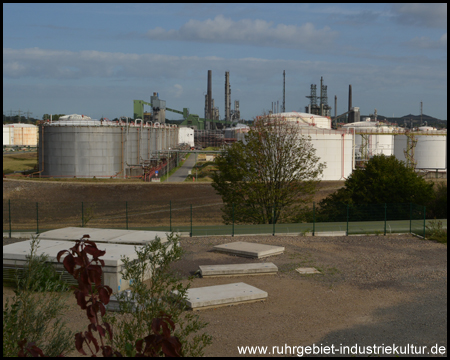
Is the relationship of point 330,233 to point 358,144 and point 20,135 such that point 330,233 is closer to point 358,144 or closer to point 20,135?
point 358,144

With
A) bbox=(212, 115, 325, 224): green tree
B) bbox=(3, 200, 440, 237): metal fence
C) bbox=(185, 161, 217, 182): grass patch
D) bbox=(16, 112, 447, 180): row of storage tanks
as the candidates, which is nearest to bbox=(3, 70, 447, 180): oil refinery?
bbox=(16, 112, 447, 180): row of storage tanks

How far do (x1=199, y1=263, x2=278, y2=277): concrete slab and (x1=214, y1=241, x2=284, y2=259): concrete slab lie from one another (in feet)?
5.57

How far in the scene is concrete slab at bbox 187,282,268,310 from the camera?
11633mm

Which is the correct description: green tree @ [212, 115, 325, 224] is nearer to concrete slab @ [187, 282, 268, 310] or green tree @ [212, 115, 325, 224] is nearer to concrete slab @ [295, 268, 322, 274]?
concrete slab @ [295, 268, 322, 274]

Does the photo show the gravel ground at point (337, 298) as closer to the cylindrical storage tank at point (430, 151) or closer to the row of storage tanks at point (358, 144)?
the row of storage tanks at point (358, 144)

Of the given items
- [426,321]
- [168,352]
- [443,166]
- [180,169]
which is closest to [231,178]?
[426,321]

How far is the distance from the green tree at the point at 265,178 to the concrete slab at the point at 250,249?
664cm

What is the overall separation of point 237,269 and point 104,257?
413 centimetres

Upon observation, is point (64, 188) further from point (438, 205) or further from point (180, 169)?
point (438, 205)

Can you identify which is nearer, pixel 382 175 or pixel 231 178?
pixel 231 178

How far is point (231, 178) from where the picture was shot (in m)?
26.4

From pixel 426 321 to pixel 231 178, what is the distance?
54.1 feet

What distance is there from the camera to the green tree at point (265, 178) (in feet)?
82.5

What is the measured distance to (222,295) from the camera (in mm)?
12102
